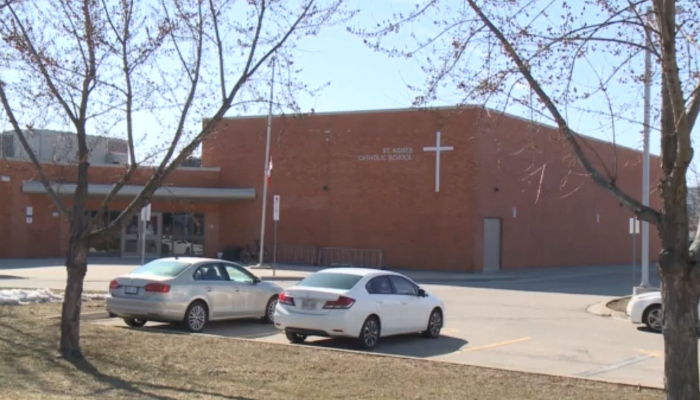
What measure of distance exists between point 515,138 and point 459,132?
9.50 feet

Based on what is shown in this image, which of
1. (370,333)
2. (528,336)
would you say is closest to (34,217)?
(528,336)

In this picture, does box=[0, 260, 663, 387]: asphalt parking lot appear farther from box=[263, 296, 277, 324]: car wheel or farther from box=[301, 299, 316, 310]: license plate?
box=[301, 299, 316, 310]: license plate

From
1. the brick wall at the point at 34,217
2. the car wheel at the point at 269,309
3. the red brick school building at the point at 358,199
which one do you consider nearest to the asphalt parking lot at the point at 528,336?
the car wheel at the point at 269,309

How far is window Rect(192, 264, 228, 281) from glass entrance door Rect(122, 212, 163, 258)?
2963 centimetres

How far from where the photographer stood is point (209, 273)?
16344 millimetres

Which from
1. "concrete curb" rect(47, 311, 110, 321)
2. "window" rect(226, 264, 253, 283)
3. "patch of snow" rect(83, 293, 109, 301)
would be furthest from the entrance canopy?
"window" rect(226, 264, 253, 283)

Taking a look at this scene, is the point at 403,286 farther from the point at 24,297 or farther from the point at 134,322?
the point at 24,297

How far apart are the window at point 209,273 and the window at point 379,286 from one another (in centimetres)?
360

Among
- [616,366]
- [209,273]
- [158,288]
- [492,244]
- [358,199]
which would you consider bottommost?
[616,366]

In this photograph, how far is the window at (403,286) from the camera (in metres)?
15.1

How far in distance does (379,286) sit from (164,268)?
441 centimetres

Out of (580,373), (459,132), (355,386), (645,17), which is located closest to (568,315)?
(580,373)

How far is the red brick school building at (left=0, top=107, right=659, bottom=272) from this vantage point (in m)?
38.7

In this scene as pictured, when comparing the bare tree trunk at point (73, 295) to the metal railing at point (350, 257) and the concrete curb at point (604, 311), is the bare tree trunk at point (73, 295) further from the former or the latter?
the metal railing at point (350, 257)
